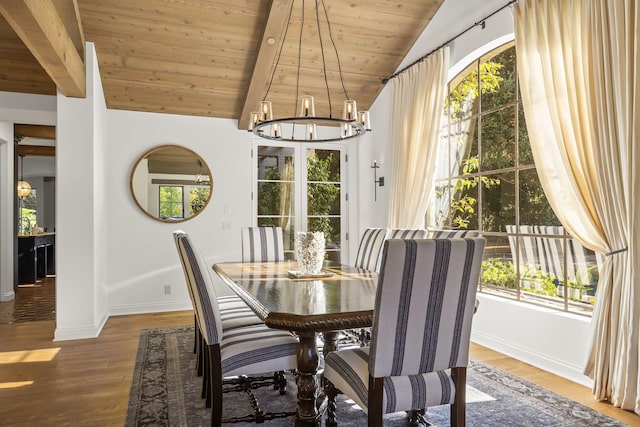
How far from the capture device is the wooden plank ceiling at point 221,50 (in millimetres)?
3965

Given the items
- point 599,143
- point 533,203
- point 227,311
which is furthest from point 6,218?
point 599,143

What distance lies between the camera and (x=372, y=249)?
3.67m

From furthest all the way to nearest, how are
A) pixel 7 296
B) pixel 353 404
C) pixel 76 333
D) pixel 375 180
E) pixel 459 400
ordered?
pixel 7 296
pixel 375 180
pixel 76 333
pixel 353 404
pixel 459 400

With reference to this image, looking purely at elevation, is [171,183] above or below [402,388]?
above

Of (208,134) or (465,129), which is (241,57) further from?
(465,129)

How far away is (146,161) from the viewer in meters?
5.05

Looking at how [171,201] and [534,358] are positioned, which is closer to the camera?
[534,358]

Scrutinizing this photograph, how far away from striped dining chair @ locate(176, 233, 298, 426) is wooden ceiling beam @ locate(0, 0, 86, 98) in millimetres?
1645

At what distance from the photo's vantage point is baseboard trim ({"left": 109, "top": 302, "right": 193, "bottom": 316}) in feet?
16.2

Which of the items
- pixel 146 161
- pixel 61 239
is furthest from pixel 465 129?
pixel 61 239

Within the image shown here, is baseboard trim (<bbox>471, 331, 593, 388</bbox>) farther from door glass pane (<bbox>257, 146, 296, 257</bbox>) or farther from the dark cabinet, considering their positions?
the dark cabinet

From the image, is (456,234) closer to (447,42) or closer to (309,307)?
(309,307)

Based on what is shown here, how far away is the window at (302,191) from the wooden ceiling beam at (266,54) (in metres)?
0.67

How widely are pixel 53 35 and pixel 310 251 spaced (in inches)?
90.0
